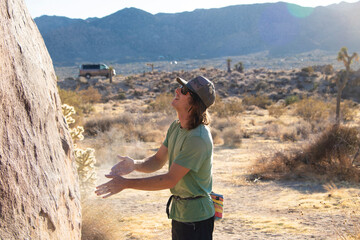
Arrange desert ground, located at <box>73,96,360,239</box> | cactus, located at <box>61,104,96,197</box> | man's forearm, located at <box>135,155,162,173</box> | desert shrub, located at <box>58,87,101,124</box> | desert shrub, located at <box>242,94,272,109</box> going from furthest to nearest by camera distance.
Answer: desert shrub, located at <box>242,94,272,109</box>
desert shrub, located at <box>58,87,101,124</box>
cactus, located at <box>61,104,96,197</box>
desert ground, located at <box>73,96,360,239</box>
man's forearm, located at <box>135,155,162,173</box>

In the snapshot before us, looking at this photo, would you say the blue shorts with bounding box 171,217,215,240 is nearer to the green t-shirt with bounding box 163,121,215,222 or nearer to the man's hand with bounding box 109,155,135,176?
the green t-shirt with bounding box 163,121,215,222

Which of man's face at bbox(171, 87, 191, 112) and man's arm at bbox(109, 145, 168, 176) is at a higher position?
man's face at bbox(171, 87, 191, 112)

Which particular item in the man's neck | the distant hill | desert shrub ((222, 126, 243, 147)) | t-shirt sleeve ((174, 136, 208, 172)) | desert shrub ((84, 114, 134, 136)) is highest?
the distant hill

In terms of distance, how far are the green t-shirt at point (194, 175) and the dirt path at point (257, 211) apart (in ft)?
7.17

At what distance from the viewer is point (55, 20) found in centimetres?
15862

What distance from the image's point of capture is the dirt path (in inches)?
210

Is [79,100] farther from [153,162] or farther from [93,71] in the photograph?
[93,71]

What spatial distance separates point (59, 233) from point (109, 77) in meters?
40.6

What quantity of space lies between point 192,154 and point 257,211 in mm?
4438

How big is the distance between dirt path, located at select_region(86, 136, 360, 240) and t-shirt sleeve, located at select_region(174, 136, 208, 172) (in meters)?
2.38

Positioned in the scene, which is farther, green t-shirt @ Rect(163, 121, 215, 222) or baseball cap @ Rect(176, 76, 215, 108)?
baseball cap @ Rect(176, 76, 215, 108)

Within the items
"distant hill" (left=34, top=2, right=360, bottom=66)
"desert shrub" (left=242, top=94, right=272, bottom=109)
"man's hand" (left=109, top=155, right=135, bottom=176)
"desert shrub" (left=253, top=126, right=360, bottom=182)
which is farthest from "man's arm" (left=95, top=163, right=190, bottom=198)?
"distant hill" (left=34, top=2, right=360, bottom=66)

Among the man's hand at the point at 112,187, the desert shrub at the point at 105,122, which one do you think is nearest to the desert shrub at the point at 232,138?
the desert shrub at the point at 105,122

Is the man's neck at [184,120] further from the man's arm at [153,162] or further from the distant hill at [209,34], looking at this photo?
the distant hill at [209,34]
